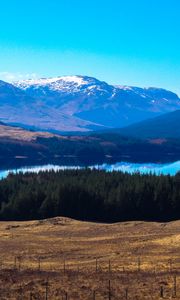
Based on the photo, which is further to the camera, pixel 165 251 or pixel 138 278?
pixel 165 251

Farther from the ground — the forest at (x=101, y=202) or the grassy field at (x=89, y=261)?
the forest at (x=101, y=202)

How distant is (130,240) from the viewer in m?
70.9

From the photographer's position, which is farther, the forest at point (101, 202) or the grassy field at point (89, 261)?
the forest at point (101, 202)

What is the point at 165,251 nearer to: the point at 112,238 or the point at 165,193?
the point at 112,238

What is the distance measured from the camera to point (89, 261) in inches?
2233

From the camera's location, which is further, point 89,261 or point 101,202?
point 101,202

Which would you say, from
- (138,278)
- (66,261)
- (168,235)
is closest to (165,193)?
(168,235)

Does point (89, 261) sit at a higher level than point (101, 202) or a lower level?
lower

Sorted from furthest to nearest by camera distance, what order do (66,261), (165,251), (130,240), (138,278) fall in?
1. (130,240)
2. (165,251)
3. (66,261)
4. (138,278)

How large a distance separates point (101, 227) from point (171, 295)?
1905 inches

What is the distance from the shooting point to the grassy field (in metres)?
41.0

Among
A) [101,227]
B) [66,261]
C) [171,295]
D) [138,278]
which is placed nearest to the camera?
[171,295]

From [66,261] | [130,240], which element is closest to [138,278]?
[66,261]

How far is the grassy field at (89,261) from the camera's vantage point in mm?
41041
